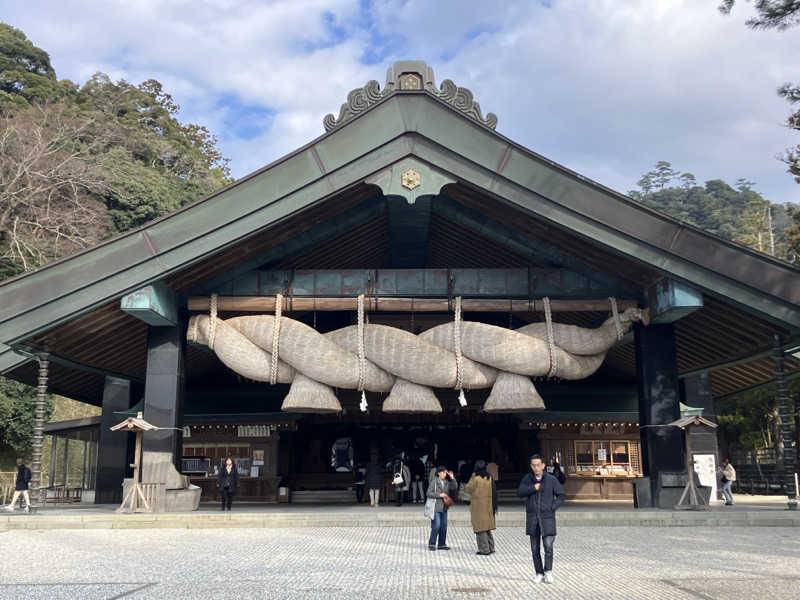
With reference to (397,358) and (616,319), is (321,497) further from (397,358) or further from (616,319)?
(616,319)

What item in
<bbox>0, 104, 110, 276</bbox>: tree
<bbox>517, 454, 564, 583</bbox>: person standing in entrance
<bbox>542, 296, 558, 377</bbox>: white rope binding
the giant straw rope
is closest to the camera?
<bbox>517, 454, 564, 583</bbox>: person standing in entrance

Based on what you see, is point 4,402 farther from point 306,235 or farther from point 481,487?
point 481,487

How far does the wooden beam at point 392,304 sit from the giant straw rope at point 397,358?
0.34m

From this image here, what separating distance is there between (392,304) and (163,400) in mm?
5182

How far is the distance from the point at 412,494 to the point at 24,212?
24150mm

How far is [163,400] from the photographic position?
15.0 meters

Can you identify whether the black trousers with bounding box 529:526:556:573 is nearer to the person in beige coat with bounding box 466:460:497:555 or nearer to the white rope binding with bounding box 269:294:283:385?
the person in beige coat with bounding box 466:460:497:555

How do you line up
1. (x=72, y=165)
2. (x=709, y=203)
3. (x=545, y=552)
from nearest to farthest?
(x=545, y=552) → (x=72, y=165) → (x=709, y=203)

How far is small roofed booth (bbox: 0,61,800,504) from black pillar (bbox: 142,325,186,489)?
0.03 m

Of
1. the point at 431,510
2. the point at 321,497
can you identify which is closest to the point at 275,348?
the point at 431,510

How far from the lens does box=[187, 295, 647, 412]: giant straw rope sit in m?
14.8

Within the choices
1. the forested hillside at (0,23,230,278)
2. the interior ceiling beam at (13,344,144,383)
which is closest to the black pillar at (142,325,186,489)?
the interior ceiling beam at (13,344,144,383)

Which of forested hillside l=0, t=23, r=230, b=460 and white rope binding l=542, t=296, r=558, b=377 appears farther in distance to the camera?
forested hillside l=0, t=23, r=230, b=460

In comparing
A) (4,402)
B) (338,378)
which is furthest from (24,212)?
(338,378)
